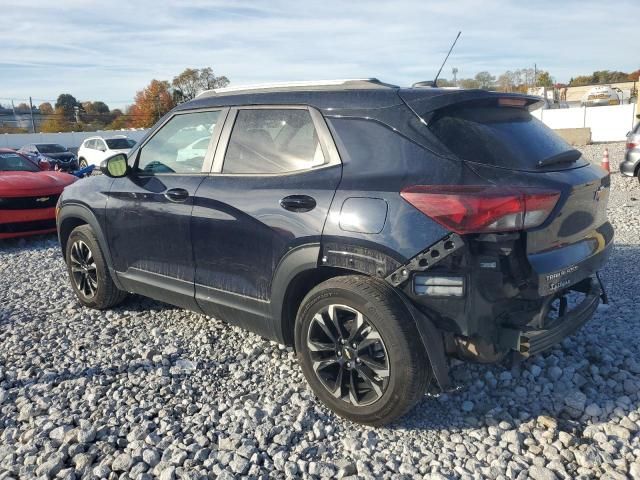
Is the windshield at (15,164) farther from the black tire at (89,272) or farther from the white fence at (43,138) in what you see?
the white fence at (43,138)

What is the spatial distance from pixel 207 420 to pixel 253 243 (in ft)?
3.47

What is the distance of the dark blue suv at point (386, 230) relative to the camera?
2744 mm

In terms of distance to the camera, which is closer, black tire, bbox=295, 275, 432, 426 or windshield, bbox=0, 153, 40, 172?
black tire, bbox=295, 275, 432, 426

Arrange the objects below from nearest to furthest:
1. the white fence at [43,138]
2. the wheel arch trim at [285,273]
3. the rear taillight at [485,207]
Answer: the rear taillight at [485,207] → the wheel arch trim at [285,273] → the white fence at [43,138]

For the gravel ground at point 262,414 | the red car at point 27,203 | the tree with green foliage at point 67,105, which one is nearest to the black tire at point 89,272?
the gravel ground at point 262,414

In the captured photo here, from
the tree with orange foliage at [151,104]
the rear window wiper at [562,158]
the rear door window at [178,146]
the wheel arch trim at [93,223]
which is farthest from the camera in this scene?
the tree with orange foliage at [151,104]

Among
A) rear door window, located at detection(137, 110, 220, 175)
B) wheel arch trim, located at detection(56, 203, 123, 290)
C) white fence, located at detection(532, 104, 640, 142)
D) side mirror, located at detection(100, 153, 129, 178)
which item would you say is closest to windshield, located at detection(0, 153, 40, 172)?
wheel arch trim, located at detection(56, 203, 123, 290)

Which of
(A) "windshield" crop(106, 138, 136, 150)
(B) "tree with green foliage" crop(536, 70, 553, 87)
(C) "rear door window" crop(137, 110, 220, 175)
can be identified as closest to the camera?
(C) "rear door window" crop(137, 110, 220, 175)

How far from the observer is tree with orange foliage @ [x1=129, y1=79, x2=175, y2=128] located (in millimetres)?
59066

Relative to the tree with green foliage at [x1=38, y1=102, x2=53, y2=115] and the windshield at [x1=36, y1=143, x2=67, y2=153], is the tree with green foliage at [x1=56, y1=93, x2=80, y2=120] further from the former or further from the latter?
the windshield at [x1=36, y1=143, x2=67, y2=153]

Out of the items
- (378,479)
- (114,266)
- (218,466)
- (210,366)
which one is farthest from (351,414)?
(114,266)

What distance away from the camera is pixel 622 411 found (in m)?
3.16

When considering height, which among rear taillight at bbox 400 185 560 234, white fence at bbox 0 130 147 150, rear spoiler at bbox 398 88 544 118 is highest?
white fence at bbox 0 130 147 150

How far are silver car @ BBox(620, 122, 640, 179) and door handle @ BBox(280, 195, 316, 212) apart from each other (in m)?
10.7
